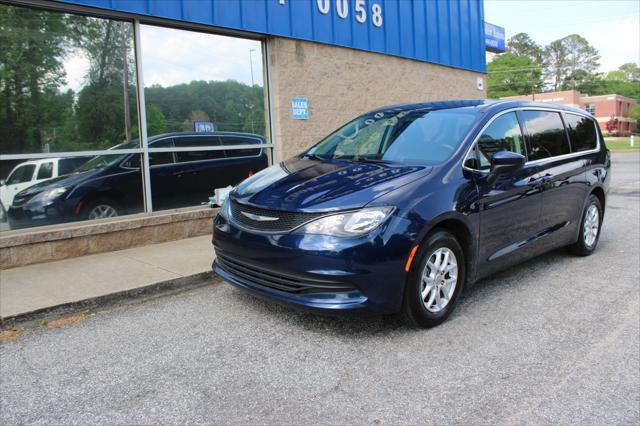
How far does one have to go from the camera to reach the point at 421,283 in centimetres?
391

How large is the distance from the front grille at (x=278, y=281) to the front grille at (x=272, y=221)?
0.32 metres

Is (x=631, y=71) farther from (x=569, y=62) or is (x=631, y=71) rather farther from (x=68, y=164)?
(x=68, y=164)

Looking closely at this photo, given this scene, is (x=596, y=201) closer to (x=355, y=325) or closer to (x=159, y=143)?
(x=355, y=325)

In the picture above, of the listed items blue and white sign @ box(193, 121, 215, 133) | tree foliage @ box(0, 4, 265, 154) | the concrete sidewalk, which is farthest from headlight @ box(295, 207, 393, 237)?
blue and white sign @ box(193, 121, 215, 133)

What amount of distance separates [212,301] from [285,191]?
140cm

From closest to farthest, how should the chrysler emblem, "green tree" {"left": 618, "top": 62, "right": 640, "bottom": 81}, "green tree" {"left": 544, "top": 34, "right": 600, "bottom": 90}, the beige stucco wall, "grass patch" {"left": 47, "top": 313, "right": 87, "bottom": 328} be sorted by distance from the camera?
the chrysler emblem
"grass patch" {"left": 47, "top": 313, "right": 87, "bottom": 328}
the beige stucco wall
"green tree" {"left": 544, "top": 34, "right": 600, "bottom": 90}
"green tree" {"left": 618, "top": 62, "right": 640, "bottom": 81}

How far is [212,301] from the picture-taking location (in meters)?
4.82

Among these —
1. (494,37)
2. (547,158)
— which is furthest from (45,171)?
(494,37)

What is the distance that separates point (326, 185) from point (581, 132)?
3.91 metres

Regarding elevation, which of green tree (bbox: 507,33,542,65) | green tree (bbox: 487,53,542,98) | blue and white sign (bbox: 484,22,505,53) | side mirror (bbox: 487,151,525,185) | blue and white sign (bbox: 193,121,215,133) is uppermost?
green tree (bbox: 507,33,542,65)

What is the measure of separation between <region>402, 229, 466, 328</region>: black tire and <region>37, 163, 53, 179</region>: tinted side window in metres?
4.77

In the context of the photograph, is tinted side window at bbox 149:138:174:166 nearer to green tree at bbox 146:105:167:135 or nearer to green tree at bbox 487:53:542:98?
green tree at bbox 146:105:167:135

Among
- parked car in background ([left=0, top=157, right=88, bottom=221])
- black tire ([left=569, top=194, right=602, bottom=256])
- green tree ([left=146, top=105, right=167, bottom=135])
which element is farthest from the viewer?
green tree ([left=146, top=105, right=167, bottom=135])

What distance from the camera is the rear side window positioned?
6098mm
